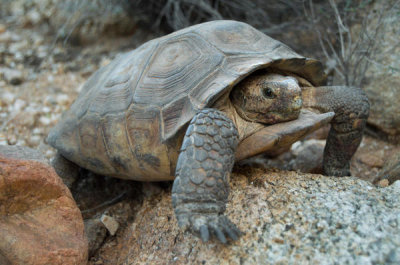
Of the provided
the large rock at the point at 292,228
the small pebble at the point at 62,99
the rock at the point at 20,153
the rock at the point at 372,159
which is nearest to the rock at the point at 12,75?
the small pebble at the point at 62,99

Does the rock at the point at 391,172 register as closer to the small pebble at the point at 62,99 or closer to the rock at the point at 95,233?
the rock at the point at 95,233

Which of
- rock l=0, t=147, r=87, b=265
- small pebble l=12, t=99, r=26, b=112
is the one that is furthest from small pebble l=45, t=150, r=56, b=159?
rock l=0, t=147, r=87, b=265

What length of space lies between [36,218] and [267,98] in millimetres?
1349

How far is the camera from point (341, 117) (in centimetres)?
212

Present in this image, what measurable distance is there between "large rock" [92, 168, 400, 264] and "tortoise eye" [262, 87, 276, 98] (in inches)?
17.6

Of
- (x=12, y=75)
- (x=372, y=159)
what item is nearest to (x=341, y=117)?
(x=372, y=159)

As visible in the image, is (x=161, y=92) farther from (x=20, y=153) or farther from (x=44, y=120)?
(x=44, y=120)

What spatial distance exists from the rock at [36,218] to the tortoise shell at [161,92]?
512 mm

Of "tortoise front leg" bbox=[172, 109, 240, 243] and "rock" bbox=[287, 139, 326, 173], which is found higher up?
"tortoise front leg" bbox=[172, 109, 240, 243]

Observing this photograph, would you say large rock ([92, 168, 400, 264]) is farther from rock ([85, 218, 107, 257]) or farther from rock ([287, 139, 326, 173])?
rock ([287, 139, 326, 173])

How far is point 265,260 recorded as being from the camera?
1.40 m

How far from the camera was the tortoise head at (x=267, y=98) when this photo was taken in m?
1.86

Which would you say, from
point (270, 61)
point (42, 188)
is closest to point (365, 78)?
point (270, 61)

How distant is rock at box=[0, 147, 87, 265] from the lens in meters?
1.54
